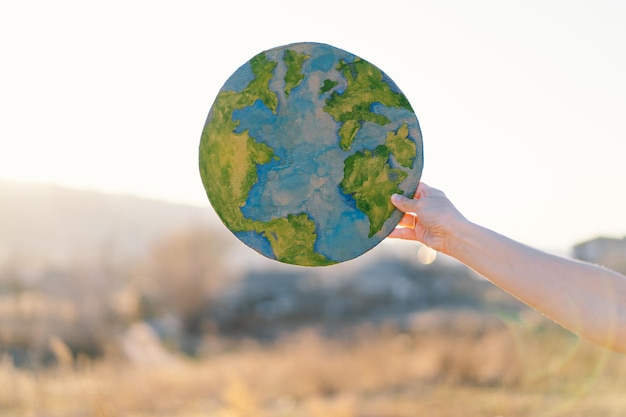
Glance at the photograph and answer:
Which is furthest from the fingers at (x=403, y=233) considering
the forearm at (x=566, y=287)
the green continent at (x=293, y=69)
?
the green continent at (x=293, y=69)

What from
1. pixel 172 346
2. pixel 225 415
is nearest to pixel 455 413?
pixel 225 415

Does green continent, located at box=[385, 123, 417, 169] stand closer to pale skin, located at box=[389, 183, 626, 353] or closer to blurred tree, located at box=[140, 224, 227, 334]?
pale skin, located at box=[389, 183, 626, 353]

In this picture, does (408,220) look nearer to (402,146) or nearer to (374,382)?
(402,146)

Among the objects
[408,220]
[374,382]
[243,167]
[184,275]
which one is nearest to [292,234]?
[243,167]

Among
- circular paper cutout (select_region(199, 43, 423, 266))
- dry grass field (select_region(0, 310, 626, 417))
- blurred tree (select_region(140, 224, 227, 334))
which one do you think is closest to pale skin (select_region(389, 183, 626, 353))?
circular paper cutout (select_region(199, 43, 423, 266))

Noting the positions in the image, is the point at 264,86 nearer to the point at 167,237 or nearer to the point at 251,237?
the point at 251,237
